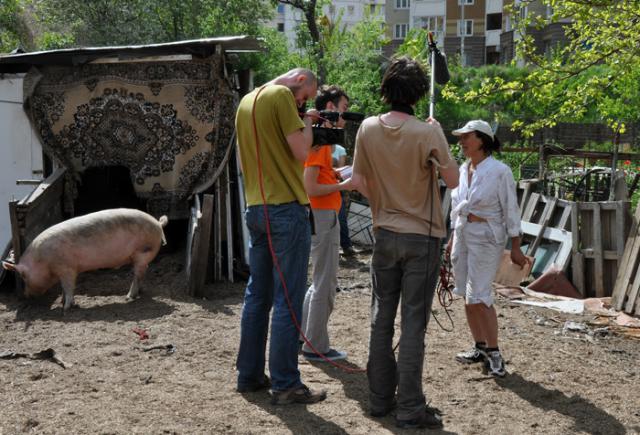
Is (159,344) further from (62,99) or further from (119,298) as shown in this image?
(62,99)

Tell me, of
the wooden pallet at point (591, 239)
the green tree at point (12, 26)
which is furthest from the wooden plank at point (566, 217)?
the green tree at point (12, 26)

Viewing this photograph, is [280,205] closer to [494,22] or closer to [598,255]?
[598,255]

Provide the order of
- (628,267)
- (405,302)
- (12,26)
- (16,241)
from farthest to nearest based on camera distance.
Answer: (12,26) → (16,241) → (628,267) → (405,302)

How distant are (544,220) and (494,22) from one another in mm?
49342

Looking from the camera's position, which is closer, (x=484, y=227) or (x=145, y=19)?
(x=484, y=227)

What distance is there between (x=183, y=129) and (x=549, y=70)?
4.81m

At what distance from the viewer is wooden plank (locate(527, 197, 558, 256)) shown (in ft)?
29.7

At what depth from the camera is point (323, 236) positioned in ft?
16.9

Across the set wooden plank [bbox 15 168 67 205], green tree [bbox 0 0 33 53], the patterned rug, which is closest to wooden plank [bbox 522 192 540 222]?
the patterned rug

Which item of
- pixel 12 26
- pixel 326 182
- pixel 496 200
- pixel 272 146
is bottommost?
pixel 496 200

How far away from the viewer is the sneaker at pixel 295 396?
4445 mm

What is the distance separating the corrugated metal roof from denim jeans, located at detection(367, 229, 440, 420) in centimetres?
479

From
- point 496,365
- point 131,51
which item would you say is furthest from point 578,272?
point 131,51

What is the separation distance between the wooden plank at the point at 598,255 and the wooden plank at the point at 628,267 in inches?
24.0
